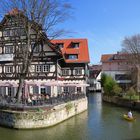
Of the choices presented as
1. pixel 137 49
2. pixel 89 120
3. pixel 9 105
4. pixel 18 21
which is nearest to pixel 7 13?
pixel 18 21

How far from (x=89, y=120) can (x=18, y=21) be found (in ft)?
40.9

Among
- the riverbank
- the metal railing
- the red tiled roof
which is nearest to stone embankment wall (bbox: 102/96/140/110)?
the riverbank

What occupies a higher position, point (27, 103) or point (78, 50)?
point (78, 50)

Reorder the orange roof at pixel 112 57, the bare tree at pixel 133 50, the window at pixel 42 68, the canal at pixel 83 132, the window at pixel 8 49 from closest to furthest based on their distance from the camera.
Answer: the canal at pixel 83 132 → the window at pixel 42 68 → the window at pixel 8 49 → the bare tree at pixel 133 50 → the orange roof at pixel 112 57

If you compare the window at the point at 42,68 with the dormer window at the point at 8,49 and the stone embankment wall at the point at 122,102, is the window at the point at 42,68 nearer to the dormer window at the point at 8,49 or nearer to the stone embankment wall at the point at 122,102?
the dormer window at the point at 8,49

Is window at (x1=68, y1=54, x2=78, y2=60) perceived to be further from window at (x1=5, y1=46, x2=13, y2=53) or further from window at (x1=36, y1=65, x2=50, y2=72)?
window at (x1=5, y1=46, x2=13, y2=53)

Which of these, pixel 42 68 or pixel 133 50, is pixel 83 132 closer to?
pixel 42 68

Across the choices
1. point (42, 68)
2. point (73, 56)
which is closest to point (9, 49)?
point (42, 68)

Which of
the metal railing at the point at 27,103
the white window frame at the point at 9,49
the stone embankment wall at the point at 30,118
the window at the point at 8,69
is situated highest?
the white window frame at the point at 9,49

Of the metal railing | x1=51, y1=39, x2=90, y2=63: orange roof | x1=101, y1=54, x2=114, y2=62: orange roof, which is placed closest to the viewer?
the metal railing

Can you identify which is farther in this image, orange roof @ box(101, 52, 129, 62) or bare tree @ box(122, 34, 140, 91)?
orange roof @ box(101, 52, 129, 62)

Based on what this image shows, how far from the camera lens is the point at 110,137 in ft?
80.1

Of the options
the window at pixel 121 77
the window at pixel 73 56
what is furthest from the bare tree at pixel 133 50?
the window at pixel 73 56

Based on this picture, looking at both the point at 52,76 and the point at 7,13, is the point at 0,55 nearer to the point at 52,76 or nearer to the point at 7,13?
the point at 52,76
